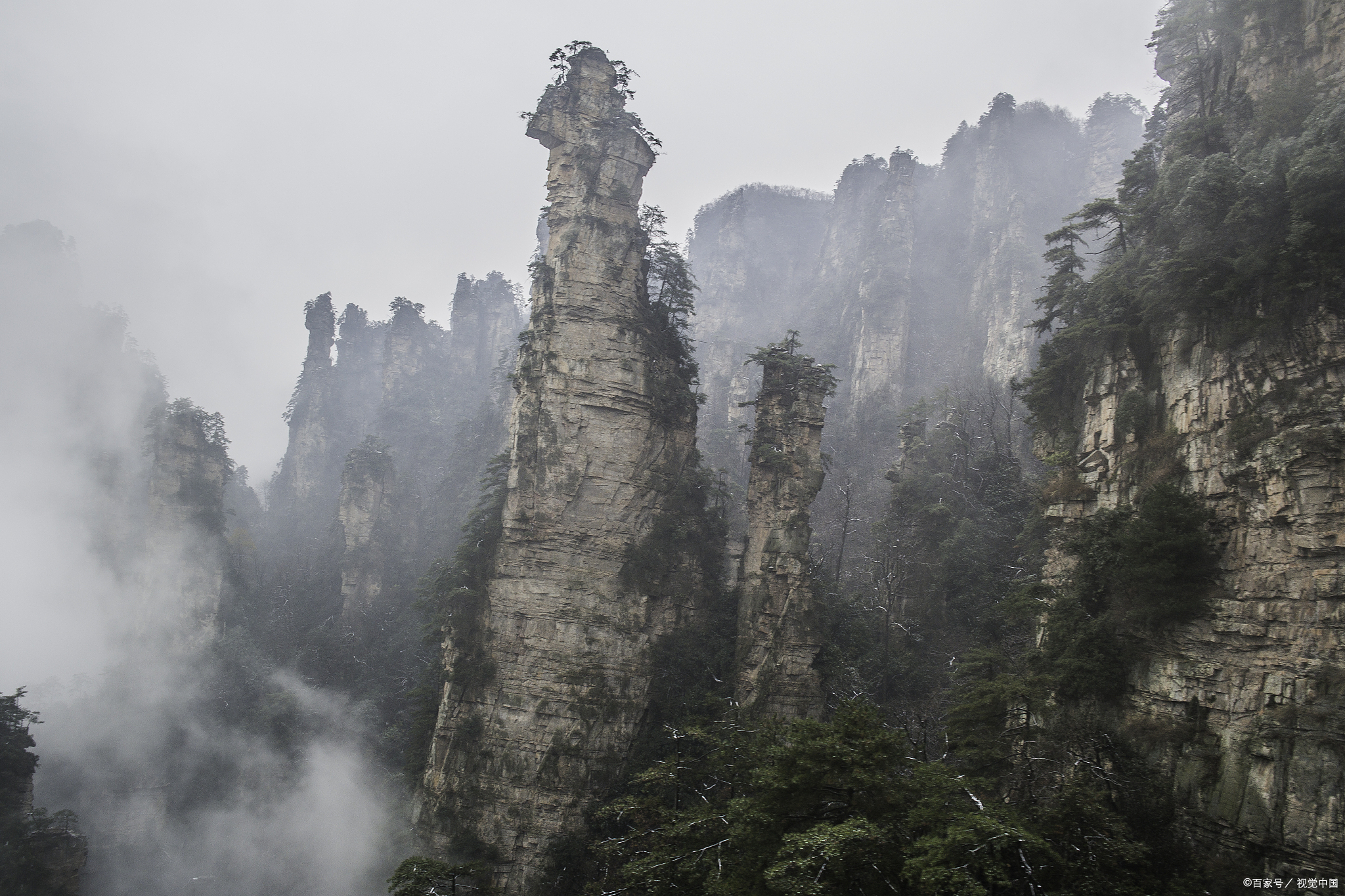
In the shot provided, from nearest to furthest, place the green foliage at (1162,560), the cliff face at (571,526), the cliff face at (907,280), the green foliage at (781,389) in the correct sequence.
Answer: the green foliage at (1162,560) < the cliff face at (571,526) < the green foliage at (781,389) < the cliff face at (907,280)

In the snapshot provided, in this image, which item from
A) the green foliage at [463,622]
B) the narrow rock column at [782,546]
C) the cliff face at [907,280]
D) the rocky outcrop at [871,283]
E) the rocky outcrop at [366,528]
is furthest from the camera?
the rocky outcrop at [871,283]

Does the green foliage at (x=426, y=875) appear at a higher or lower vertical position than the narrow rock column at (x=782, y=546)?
lower

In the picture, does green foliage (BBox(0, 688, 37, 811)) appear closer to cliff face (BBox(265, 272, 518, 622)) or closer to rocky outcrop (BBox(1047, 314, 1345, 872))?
cliff face (BBox(265, 272, 518, 622))

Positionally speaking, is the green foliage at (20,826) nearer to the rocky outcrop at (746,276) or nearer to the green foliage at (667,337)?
the green foliage at (667,337)

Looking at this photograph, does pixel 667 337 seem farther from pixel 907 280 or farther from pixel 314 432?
pixel 314 432

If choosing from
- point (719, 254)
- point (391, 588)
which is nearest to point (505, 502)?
point (391, 588)

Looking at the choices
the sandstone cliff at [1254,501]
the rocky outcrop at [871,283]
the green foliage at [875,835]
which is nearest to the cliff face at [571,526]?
the green foliage at [875,835]

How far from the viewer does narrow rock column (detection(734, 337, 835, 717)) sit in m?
27.4

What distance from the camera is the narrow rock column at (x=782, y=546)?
27.4 m

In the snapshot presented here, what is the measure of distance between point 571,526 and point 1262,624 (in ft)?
71.1

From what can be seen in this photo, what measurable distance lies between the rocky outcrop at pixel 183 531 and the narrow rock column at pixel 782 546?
1584 inches

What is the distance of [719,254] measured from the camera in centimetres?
8388

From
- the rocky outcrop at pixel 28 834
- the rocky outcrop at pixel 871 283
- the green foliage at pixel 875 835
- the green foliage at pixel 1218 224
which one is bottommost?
the rocky outcrop at pixel 28 834

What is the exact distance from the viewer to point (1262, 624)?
43.2ft
